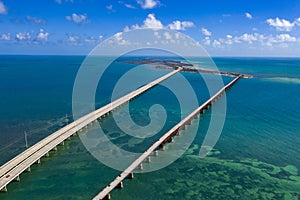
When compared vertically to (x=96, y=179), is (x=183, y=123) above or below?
above

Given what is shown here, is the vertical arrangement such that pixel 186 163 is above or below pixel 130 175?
below

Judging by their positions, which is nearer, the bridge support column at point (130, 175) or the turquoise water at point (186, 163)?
the turquoise water at point (186, 163)

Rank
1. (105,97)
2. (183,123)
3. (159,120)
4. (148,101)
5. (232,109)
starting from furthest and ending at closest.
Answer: (105,97) < (148,101) < (232,109) < (159,120) < (183,123)

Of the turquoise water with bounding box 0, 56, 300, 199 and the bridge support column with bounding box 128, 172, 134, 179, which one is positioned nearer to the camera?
the turquoise water with bounding box 0, 56, 300, 199

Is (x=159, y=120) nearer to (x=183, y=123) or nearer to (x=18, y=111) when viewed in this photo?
(x=183, y=123)

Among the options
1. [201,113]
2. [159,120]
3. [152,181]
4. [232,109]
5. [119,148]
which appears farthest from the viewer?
[232,109]

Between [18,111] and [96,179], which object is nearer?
[96,179]

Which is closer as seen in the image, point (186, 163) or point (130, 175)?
Answer: point (130, 175)

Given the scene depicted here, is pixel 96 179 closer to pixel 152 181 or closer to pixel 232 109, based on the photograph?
pixel 152 181

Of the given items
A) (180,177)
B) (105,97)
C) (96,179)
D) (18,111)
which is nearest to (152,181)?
(180,177)
